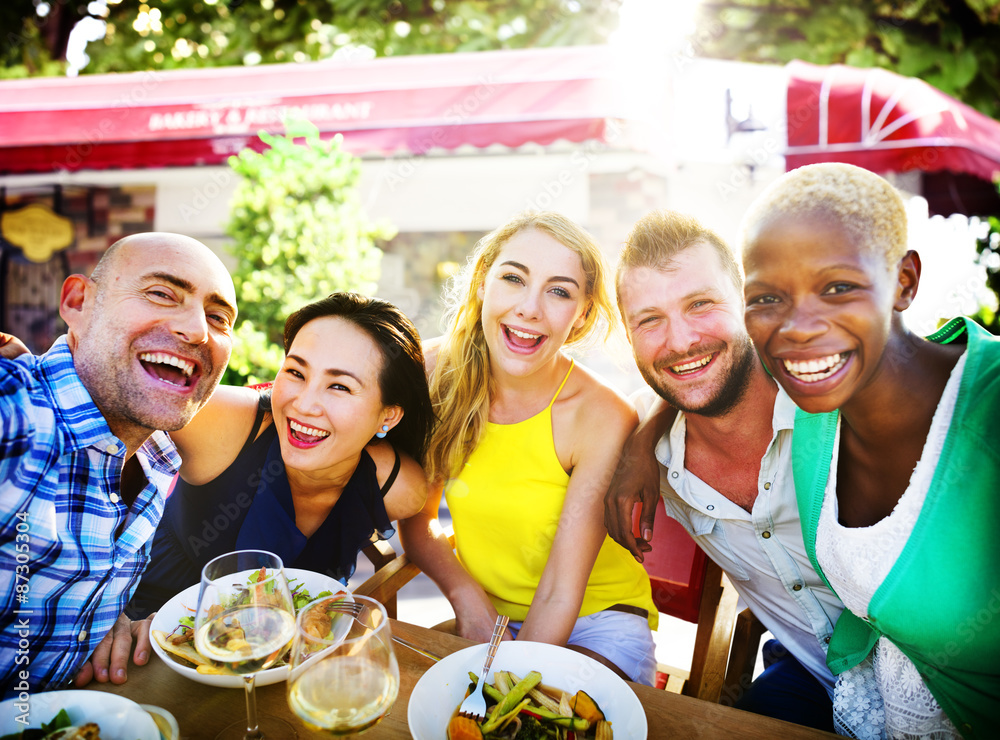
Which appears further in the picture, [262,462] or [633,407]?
[633,407]

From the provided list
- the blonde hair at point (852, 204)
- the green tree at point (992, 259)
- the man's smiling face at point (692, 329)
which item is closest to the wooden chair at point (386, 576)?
the man's smiling face at point (692, 329)

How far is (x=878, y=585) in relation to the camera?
1.40 meters

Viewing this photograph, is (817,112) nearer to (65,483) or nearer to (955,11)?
(955,11)

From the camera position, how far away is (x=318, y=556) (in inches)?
79.8

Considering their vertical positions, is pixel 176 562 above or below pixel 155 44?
below

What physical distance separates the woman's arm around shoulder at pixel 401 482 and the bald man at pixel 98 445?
0.63 meters

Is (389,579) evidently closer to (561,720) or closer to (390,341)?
(390,341)

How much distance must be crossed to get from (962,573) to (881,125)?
335 cm

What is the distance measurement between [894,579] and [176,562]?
6.82 feet

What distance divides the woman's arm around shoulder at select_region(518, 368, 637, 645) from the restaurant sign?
659 centimetres

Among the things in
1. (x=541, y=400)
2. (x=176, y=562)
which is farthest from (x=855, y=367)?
(x=176, y=562)

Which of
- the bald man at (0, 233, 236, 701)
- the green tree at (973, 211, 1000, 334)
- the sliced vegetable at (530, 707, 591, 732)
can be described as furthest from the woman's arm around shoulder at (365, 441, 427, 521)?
the green tree at (973, 211, 1000, 334)

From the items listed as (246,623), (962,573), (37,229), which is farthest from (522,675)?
(37,229)

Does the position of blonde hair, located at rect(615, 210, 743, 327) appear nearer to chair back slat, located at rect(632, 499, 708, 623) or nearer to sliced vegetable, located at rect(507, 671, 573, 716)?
chair back slat, located at rect(632, 499, 708, 623)
